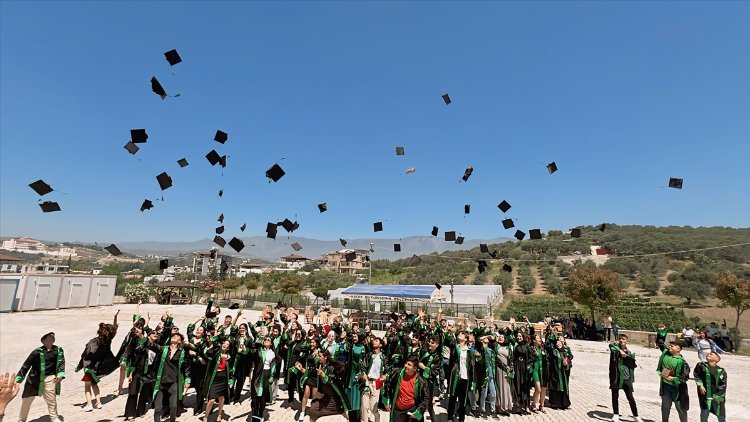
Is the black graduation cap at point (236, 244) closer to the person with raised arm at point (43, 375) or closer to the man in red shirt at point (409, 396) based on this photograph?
the person with raised arm at point (43, 375)

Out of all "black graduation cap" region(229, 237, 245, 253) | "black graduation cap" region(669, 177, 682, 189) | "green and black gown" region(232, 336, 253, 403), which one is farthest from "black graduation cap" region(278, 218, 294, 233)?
"black graduation cap" region(669, 177, 682, 189)

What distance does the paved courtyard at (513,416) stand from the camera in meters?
8.19

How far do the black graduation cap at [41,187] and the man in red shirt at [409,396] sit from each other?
11799 millimetres

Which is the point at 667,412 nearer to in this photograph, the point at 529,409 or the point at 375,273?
the point at 529,409

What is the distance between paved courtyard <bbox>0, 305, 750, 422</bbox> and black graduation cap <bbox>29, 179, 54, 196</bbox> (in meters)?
5.56

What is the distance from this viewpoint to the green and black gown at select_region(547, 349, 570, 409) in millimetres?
8922

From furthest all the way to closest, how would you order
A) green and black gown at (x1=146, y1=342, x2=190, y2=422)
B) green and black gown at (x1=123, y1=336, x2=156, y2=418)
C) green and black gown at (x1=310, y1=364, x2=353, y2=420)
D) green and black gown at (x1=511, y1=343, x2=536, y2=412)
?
green and black gown at (x1=511, y1=343, x2=536, y2=412) < green and black gown at (x1=123, y1=336, x2=156, y2=418) < green and black gown at (x1=146, y1=342, x2=190, y2=422) < green and black gown at (x1=310, y1=364, x2=353, y2=420)

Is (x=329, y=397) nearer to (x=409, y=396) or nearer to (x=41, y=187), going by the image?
(x=409, y=396)

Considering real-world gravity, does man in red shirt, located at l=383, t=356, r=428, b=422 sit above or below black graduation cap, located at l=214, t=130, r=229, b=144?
below

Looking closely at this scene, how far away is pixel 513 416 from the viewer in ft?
28.0

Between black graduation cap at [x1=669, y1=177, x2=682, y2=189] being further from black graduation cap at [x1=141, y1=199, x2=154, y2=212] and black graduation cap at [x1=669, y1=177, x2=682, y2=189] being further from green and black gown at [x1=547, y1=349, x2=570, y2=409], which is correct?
black graduation cap at [x1=141, y1=199, x2=154, y2=212]

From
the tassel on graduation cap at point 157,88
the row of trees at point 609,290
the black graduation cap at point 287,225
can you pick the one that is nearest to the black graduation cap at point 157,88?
the tassel on graduation cap at point 157,88

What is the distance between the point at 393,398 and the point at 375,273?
247 ft

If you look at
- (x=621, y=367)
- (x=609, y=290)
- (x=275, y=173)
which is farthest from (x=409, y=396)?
(x=609, y=290)
